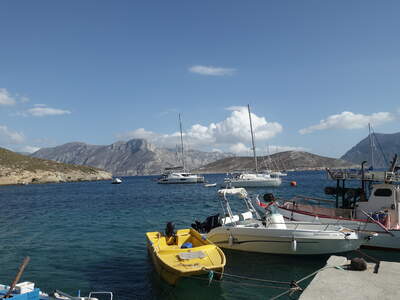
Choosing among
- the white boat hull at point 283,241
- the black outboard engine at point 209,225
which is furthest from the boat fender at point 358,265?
the black outboard engine at point 209,225

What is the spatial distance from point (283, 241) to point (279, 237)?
0.91ft

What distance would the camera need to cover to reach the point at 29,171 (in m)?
144

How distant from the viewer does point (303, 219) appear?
21.5 meters

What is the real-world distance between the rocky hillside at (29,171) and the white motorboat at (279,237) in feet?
444

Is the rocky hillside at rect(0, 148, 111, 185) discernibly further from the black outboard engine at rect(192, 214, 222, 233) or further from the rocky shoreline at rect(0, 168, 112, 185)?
the black outboard engine at rect(192, 214, 222, 233)

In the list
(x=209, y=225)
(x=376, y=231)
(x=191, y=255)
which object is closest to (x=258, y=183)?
(x=209, y=225)

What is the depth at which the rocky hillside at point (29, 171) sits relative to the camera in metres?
133

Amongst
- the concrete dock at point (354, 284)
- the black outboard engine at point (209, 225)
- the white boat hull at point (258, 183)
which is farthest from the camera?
the white boat hull at point (258, 183)

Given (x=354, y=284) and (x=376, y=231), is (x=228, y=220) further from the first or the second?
(x=354, y=284)

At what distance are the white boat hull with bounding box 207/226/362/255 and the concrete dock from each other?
717 cm

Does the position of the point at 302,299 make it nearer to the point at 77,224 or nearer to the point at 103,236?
the point at 103,236

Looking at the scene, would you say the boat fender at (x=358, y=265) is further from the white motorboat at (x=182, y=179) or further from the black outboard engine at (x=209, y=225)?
the white motorboat at (x=182, y=179)

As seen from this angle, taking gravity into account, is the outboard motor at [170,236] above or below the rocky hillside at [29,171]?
below

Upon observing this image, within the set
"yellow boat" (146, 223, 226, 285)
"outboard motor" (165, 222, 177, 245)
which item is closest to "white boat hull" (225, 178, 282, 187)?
"outboard motor" (165, 222, 177, 245)
